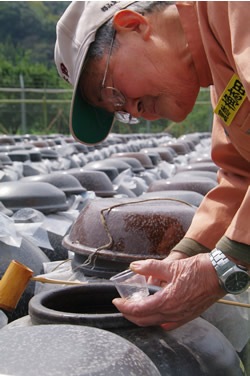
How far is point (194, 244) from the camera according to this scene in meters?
2.29

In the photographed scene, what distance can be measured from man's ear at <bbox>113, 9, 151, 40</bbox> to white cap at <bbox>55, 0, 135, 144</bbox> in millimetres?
40

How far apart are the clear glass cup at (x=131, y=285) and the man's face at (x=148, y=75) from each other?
58 centimetres

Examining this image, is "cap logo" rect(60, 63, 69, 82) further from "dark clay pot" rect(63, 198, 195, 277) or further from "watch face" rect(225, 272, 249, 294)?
"watch face" rect(225, 272, 249, 294)

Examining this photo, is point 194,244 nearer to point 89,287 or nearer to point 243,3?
point 89,287

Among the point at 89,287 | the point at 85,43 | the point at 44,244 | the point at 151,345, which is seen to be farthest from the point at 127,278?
the point at 44,244

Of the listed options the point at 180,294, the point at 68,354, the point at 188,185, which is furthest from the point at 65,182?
the point at 68,354

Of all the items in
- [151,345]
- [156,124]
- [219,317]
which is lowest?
[156,124]

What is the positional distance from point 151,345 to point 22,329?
416 mm

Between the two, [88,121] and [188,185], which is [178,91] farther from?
[188,185]

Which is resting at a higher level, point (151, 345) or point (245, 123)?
point (245, 123)

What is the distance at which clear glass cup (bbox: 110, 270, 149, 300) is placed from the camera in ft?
6.33

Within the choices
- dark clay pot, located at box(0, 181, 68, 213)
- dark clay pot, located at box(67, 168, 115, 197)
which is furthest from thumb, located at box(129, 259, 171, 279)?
dark clay pot, located at box(67, 168, 115, 197)

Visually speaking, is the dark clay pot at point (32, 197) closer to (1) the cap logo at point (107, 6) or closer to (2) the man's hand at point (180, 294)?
(1) the cap logo at point (107, 6)

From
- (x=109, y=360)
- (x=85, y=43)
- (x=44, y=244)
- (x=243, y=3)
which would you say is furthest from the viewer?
(x=44, y=244)
